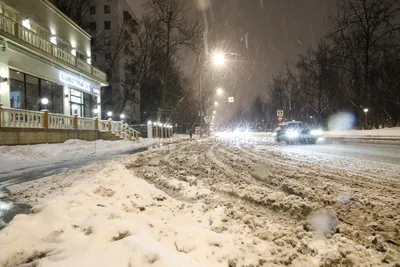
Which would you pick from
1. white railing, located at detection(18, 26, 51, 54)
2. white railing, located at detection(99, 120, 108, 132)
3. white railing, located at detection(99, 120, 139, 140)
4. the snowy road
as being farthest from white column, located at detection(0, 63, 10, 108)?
the snowy road

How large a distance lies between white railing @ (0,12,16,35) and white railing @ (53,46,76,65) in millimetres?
4816

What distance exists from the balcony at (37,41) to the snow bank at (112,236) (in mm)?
15021

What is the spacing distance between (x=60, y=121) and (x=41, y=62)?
4.52m

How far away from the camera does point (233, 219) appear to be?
4152 millimetres

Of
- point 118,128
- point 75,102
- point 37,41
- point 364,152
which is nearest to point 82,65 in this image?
point 75,102

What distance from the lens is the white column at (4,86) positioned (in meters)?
16.7

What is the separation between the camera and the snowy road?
3.08m

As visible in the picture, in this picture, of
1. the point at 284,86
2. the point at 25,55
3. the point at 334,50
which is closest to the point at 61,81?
the point at 25,55

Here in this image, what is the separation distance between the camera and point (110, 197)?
5238 millimetres

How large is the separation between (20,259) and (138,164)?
704 centimetres

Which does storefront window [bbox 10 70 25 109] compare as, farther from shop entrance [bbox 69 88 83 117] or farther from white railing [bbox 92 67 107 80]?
white railing [bbox 92 67 107 80]

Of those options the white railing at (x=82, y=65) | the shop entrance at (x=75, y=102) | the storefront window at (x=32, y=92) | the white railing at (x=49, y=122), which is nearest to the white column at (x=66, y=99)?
the shop entrance at (x=75, y=102)

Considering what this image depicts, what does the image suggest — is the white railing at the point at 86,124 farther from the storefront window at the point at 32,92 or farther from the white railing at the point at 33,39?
the white railing at the point at 33,39

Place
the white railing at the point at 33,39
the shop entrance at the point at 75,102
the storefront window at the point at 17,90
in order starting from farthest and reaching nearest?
the shop entrance at the point at 75,102
the storefront window at the point at 17,90
the white railing at the point at 33,39
